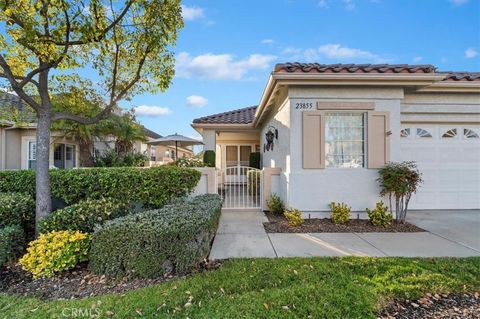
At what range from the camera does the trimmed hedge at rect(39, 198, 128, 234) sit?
4801mm

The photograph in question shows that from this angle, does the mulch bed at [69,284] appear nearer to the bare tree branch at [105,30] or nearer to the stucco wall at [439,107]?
the bare tree branch at [105,30]

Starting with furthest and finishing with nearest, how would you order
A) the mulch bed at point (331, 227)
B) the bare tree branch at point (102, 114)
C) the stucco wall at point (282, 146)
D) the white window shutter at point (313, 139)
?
the stucco wall at point (282, 146)
the white window shutter at point (313, 139)
the mulch bed at point (331, 227)
the bare tree branch at point (102, 114)

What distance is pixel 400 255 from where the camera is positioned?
453cm

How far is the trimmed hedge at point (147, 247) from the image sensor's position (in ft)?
12.2

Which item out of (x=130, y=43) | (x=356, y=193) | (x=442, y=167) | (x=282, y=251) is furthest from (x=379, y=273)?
(x=130, y=43)

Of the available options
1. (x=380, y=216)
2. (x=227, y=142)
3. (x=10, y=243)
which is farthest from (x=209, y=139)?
(x=10, y=243)

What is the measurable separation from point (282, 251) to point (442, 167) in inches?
271

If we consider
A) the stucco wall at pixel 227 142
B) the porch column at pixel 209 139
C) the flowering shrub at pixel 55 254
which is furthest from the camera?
the stucco wall at pixel 227 142

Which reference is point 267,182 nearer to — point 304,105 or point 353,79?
point 304,105

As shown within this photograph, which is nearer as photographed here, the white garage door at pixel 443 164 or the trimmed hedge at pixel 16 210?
the trimmed hedge at pixel 16 210

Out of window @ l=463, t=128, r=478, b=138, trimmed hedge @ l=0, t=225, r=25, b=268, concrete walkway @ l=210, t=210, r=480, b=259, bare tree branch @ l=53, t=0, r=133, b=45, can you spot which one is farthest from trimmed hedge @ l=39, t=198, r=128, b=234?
window @ l=463, t=128, r=478, b=138

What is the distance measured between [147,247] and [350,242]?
162 inches

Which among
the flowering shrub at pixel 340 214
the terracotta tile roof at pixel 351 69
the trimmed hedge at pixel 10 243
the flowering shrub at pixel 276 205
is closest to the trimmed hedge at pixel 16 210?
the trimmed hedge at pixel 10 243

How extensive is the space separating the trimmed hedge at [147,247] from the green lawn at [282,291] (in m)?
0.37
